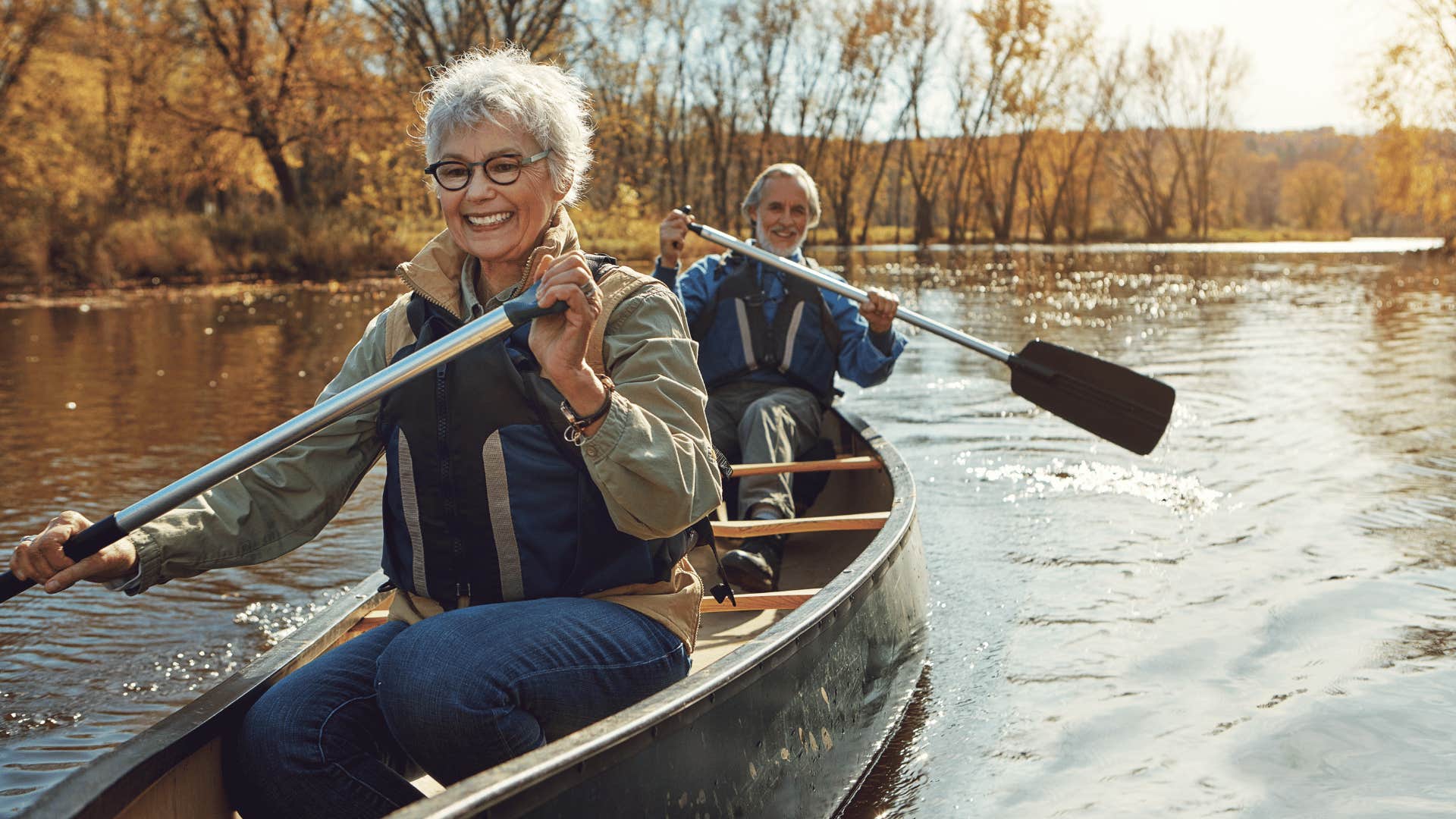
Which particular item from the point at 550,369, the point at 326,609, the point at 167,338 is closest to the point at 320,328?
the point at 167,338

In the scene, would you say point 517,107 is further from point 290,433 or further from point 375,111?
point 375,111

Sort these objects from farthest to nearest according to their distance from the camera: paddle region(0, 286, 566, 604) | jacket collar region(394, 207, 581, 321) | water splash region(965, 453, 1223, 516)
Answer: water splash region(965, 453, 1223, 516) < jacket collar region(394, 207, 581, 321) < paddle region(0, 286, 566, 604)

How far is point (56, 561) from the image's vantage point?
1.73 metres

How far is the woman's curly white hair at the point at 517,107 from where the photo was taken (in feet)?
6.13

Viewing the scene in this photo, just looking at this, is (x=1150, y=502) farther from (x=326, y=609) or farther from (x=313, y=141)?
(x=313, y=141)

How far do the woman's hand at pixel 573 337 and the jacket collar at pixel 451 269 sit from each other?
0.30 meters

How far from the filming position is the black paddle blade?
397cm

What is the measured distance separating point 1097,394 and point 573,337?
290cm

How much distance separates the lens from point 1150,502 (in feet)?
17.5

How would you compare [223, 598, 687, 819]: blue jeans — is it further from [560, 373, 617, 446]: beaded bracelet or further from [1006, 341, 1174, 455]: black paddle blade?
[1006, 341, 1174, 455]: black paddle blade

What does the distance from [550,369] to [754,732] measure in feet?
2.79

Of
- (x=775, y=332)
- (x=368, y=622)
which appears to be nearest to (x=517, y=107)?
(x=368, y=622)

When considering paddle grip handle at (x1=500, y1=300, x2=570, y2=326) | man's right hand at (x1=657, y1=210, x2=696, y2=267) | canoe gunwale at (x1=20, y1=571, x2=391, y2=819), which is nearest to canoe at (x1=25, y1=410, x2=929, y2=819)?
canoe gunwale at (x1=20, y1=571, x2=391, y2=819)

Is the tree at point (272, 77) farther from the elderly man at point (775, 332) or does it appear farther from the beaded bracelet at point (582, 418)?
the beaded bracelet at point (582, 418)
